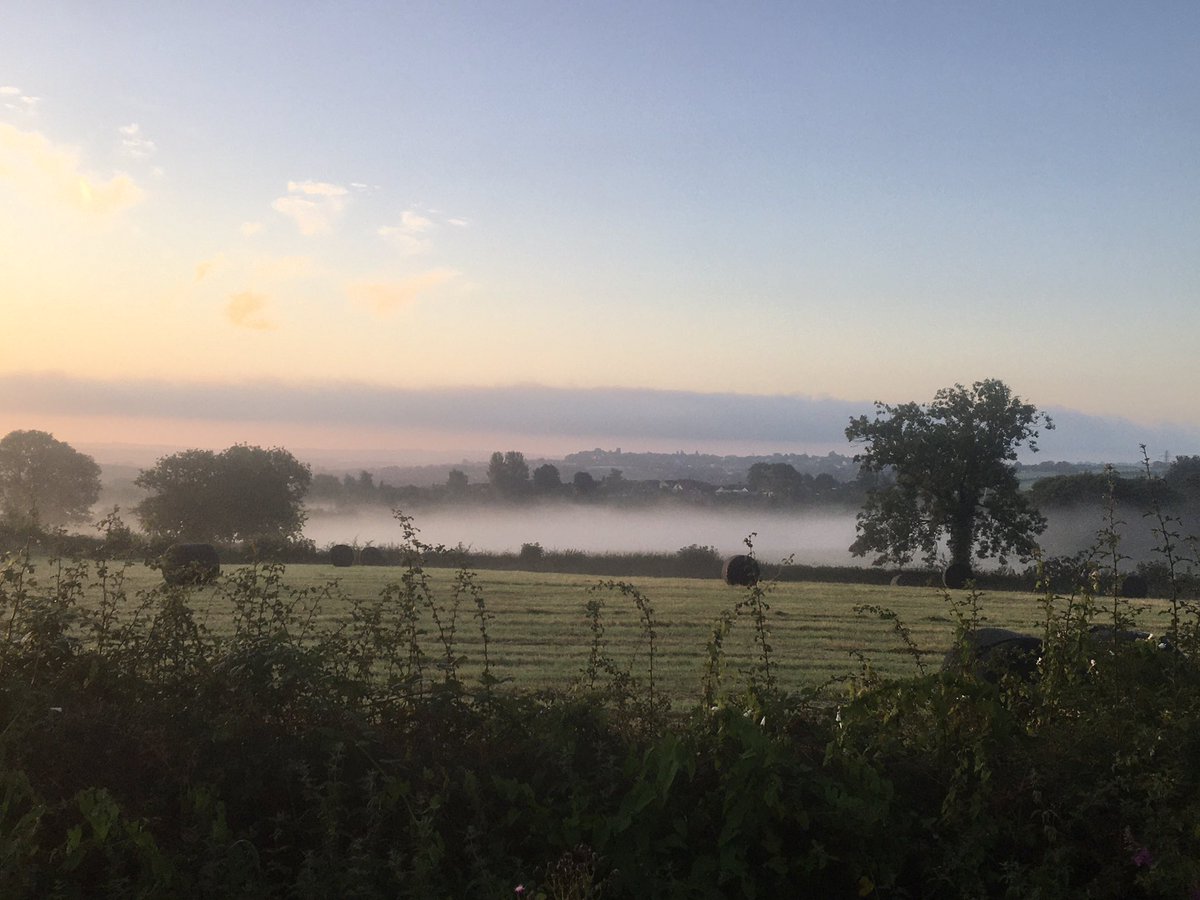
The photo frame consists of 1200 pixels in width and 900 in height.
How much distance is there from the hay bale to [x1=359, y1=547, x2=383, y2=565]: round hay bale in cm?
3026

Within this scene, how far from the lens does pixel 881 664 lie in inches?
564

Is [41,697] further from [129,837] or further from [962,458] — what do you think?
[962,458]

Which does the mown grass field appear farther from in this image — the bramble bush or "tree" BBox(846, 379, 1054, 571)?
"tree" BBox(846, 379, 1054, 571)

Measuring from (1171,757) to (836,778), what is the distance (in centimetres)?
150

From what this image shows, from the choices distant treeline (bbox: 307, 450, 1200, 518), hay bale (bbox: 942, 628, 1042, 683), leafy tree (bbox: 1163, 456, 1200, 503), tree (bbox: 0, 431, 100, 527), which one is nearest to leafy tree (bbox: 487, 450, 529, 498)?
distant treeline (bbox: 307, 450, 1200, 518)

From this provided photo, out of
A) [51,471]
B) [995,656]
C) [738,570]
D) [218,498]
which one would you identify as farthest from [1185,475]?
[51,471]

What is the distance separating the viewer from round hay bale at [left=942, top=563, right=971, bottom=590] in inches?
1415

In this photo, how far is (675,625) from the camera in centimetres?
1858

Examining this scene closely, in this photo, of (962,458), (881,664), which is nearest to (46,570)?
(881,664)

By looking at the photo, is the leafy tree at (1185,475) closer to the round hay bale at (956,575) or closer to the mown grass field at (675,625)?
the round hay bale at (956,575)

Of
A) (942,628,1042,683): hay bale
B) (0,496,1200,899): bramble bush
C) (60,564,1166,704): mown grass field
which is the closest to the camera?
(0,496,1200,899): bramble bush

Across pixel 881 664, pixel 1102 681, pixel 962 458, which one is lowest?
pixel 881 664

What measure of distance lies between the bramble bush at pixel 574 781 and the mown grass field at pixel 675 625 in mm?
777

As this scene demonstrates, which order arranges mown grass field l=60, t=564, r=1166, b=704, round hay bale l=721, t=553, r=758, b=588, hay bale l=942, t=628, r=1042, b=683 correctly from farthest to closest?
round hay bale l=721, t=553, r=758, b=588
mown grass field l=60, t=564, r=1166, b=704
hay bale l=942, t=628, r=1042, b=683
